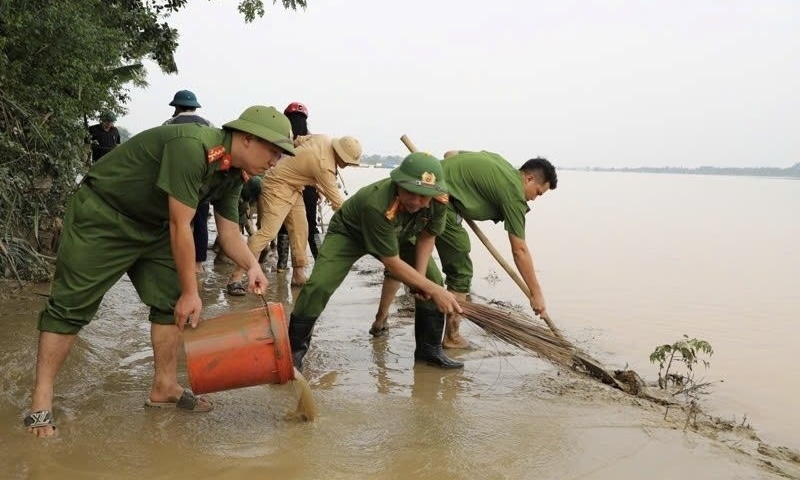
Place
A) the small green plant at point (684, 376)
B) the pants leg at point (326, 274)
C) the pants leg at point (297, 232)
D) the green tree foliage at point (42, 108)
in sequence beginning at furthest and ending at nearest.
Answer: the pants leg at point (297, 232)
the green tree foliage at point (42, 108)
the small green plant at point (684, 376)
the pants leg at point (326, 274)

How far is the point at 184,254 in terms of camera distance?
9.39 ft

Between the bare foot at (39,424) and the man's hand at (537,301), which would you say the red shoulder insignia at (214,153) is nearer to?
the bare foot at (39,424)

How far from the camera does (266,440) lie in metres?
3.10

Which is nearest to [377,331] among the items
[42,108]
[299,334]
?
[299,334]

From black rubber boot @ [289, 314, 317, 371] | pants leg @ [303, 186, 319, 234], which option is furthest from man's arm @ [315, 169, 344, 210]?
black rubber boot @ [289, 314, 317, 371]

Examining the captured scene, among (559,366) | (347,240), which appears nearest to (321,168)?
(347,240)

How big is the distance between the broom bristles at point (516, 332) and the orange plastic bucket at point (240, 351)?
1445 millimetres

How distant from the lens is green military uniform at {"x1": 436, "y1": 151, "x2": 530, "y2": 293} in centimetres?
431

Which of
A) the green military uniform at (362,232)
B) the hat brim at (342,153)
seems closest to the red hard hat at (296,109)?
the hat brim at (342,153)

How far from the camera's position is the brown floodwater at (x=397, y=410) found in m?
2.90

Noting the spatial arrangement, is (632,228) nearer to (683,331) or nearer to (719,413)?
(683,331)

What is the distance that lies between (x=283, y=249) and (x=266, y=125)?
185 inches

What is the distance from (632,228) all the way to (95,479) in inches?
618

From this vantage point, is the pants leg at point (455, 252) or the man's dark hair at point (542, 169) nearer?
the man's dark hair at point (542, 169)
